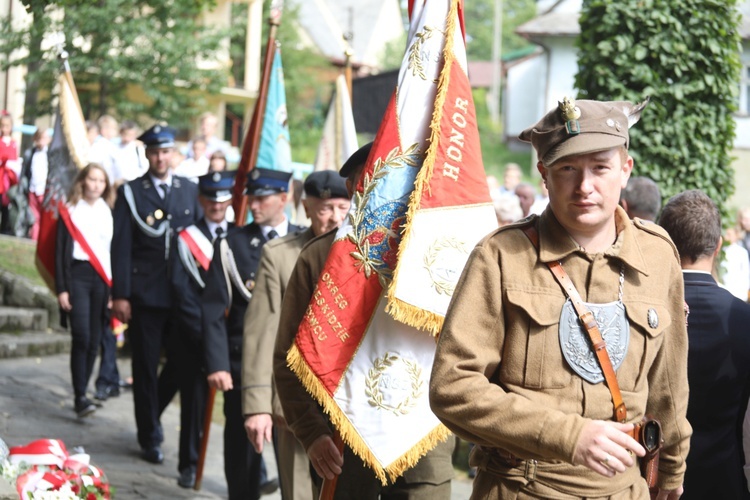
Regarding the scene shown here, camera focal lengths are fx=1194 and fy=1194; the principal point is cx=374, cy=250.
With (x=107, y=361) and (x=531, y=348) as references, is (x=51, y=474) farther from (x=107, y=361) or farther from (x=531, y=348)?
(x=107, y=361)

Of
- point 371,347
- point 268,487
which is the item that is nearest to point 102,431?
point 268,487

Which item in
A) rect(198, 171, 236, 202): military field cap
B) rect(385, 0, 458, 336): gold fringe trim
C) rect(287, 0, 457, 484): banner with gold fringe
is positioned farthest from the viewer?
rect(198, 171, 236, 202): military field cap

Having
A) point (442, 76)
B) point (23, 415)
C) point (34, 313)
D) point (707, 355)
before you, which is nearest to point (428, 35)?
point (442, 76)

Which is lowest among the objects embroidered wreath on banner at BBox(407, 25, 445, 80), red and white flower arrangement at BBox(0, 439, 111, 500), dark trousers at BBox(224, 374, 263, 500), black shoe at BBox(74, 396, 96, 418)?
black shoe at BBox(74, 396, 96, 418)

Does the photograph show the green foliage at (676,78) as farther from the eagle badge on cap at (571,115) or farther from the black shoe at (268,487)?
the eagle badge on cap at (571,115)

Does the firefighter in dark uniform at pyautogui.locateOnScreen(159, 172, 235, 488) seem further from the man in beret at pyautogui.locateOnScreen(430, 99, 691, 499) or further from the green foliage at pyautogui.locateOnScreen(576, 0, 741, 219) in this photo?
the man in beret at pyautogui.locateOnScreen(430, 99, 691, 499)

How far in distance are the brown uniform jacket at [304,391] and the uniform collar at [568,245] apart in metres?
1.90

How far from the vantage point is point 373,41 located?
232 feet

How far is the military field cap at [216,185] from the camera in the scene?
29.9 ft

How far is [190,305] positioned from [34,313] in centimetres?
466

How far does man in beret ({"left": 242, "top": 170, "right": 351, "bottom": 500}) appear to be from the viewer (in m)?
6.55

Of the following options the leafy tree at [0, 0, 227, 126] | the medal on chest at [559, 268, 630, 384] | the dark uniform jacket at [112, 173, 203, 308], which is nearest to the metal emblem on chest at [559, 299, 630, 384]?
the medal on chest at [559, 268, 630, 384]

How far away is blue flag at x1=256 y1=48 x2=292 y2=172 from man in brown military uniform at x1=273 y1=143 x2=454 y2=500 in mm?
5010

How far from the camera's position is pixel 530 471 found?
3.50 metres
